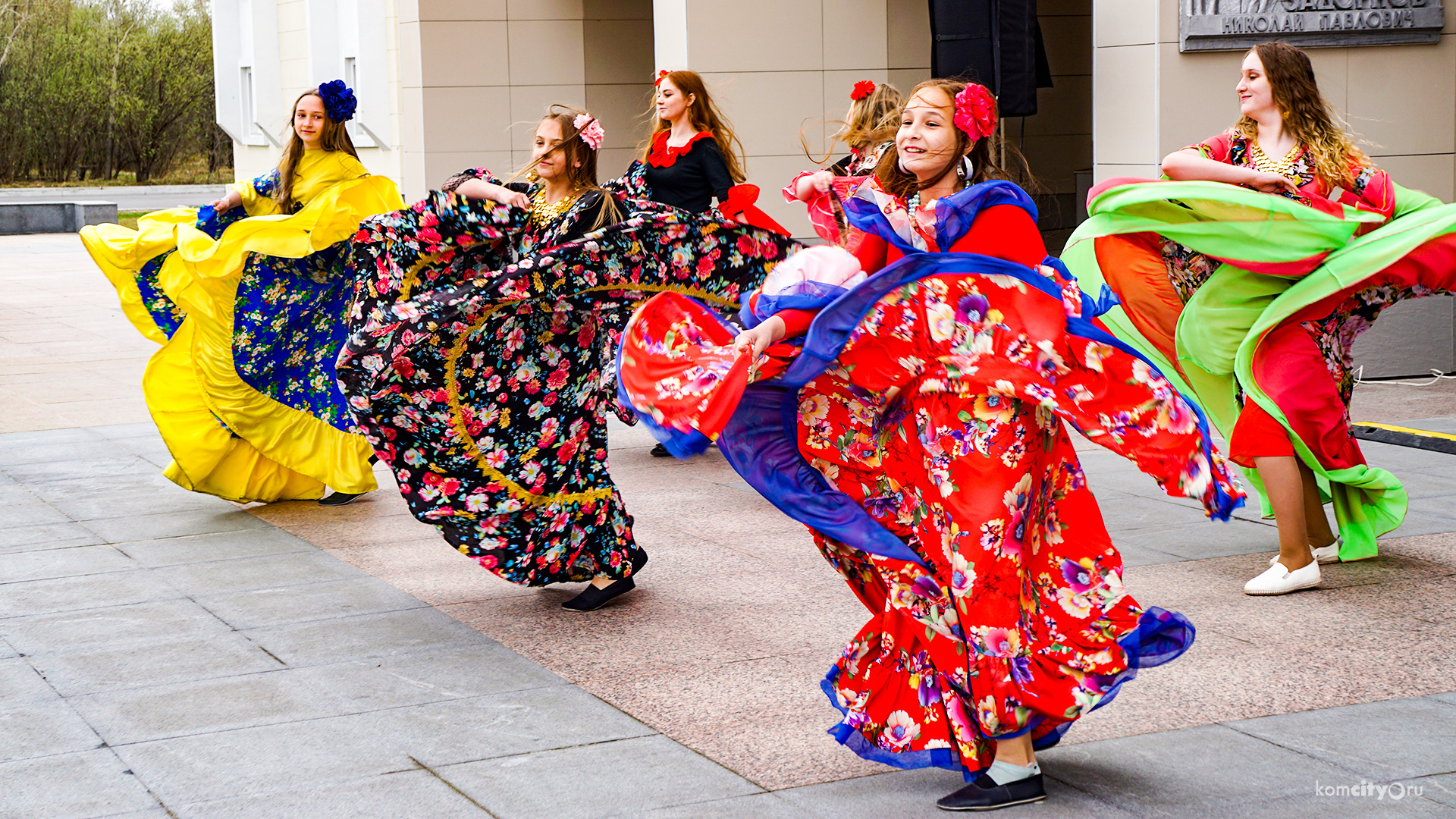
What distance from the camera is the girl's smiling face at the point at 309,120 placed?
22.7 ft

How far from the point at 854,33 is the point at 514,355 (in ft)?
28.0

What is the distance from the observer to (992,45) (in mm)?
10695

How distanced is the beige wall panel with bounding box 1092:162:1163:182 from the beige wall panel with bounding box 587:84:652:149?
7943mm

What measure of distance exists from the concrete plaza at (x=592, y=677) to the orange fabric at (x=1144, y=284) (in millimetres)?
890

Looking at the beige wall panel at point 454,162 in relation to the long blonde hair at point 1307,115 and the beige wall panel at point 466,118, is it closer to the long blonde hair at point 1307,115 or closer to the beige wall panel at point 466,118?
the beige wall panel at point 466,118

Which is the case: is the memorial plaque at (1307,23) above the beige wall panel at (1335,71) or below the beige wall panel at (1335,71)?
above

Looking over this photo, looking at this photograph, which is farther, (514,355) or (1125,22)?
(1125,22)

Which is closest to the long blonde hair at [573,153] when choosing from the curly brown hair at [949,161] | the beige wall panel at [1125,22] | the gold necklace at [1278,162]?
the curly brown hair at [949,161]

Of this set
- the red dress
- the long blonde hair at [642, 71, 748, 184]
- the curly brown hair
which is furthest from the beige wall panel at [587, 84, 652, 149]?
the curly brown hair

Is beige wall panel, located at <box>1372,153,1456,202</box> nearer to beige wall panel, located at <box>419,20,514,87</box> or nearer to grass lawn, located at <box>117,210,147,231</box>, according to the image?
beige wall panel, located at <box>419,20,514,87</box>

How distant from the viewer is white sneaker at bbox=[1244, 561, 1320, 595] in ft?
17.4

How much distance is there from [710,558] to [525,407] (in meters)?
1.19

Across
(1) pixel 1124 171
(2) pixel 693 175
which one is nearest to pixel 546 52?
(1) pixel 1124 171

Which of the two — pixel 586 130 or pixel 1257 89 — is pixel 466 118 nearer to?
pixel 586 130
